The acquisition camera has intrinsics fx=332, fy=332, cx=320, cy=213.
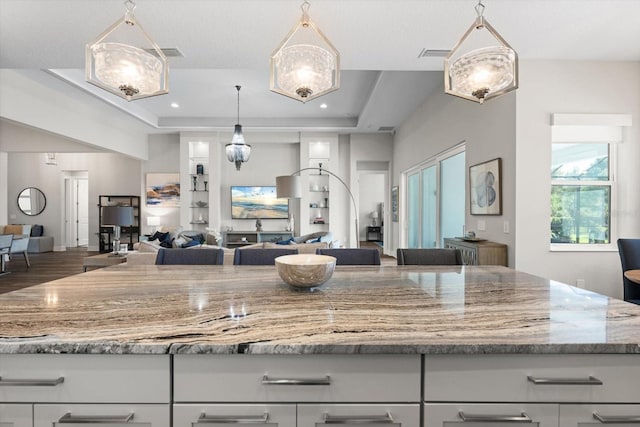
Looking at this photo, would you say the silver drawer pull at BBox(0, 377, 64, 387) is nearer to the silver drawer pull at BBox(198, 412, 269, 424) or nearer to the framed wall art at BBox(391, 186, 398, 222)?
the silver drawer pull at BBox(198, 412, 269, 424)

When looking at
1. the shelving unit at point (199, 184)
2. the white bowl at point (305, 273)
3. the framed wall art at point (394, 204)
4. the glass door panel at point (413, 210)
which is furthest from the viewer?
the shelving unit at point (199, 184)

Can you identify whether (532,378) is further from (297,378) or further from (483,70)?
(483,70)

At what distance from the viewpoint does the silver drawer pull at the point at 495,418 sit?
2.87 feet

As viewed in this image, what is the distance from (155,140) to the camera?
25.9 feet

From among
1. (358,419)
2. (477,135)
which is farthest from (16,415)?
(477,135)

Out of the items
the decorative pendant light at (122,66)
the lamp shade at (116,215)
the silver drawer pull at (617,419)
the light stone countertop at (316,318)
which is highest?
the decorative pendant light at (122,66)

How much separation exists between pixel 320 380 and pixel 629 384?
82 cm

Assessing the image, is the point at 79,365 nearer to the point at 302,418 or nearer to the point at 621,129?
the point at 302,418

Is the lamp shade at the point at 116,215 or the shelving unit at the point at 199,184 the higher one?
the shelving unit at the point at 199,184

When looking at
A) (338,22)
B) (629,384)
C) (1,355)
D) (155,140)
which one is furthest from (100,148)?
(629,384)

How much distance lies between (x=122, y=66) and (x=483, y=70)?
1.84 meters

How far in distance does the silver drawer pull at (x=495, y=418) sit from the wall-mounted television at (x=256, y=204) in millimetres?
7078

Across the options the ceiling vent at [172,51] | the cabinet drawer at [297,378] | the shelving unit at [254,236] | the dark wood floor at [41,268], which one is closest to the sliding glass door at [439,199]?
the shelving unit at [254,236]

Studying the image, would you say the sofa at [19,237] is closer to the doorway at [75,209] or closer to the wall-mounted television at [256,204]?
the doorway at [75,209]
